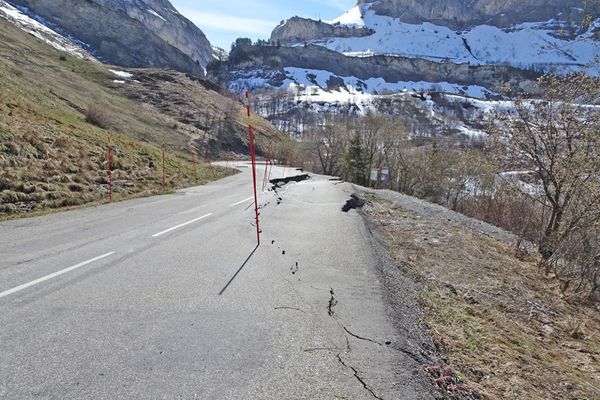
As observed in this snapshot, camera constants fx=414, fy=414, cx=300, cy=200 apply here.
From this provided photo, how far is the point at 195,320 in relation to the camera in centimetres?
429

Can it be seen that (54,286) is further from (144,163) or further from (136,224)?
(144,163)

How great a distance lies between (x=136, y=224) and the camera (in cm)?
991

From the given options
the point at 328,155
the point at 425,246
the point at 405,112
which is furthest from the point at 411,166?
the point at 405,112

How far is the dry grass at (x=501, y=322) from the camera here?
4.06 metres

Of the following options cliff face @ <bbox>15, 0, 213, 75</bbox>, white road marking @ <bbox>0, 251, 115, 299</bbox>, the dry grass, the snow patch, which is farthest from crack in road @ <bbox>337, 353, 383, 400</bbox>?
cliff face @ <bbox>15, 0, 213, 75</bbox>

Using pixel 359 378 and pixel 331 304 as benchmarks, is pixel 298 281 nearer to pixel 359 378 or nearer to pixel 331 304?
pixel 331 304

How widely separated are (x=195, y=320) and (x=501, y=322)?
408 centimetres

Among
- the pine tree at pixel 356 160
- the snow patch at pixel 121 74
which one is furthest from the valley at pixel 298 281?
the snow patch at pixel 121 74

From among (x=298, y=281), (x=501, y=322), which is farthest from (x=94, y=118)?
(x=501, y=322)

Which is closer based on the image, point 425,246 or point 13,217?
point 425,246

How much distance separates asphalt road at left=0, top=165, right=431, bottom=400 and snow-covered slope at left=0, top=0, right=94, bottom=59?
368 feet

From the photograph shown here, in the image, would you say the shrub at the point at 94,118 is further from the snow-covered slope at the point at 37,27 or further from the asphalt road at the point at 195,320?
the snow-covered slope at the point at 37,27

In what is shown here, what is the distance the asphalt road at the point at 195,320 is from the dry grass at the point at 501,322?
71 centimetres

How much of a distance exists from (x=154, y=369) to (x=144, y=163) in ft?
66.8
